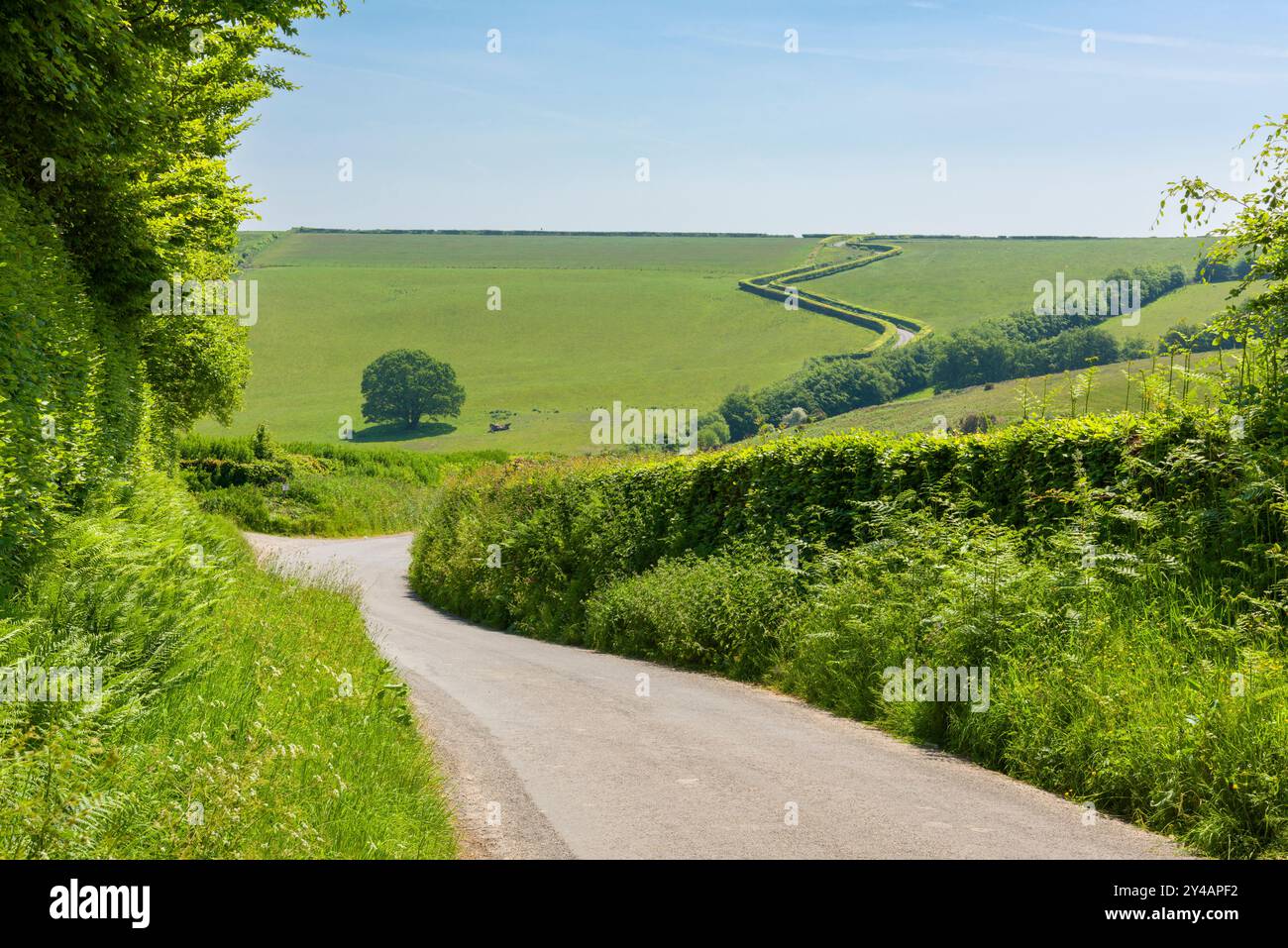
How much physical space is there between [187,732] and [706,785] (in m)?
3.94

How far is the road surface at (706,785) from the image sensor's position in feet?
21.4

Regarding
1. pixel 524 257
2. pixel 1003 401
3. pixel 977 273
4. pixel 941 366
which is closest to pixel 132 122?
pixel 1003 401

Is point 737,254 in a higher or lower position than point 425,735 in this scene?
higher

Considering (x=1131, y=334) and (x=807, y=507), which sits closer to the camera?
(x=807, y=507)

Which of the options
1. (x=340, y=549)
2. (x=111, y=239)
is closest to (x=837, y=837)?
(x=111, y=239)

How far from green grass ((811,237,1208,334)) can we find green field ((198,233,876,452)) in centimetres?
1409

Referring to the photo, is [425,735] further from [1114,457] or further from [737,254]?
[737,254]

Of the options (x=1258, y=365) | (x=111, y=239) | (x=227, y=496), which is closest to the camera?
(x=1258, y=365)

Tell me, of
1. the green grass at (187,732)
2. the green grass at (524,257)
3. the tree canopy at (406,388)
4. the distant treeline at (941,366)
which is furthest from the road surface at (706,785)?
the green grass at (524,257)

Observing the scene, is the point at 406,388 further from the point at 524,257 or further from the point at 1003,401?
the point at 524,257

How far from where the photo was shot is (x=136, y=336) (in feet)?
49.1

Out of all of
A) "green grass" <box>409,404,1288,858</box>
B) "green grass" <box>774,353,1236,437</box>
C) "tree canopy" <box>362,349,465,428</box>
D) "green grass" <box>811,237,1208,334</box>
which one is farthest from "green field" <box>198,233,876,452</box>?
"green grass" <box>409,404,1288,858</box>

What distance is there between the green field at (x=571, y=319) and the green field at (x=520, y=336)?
1.11 ft
